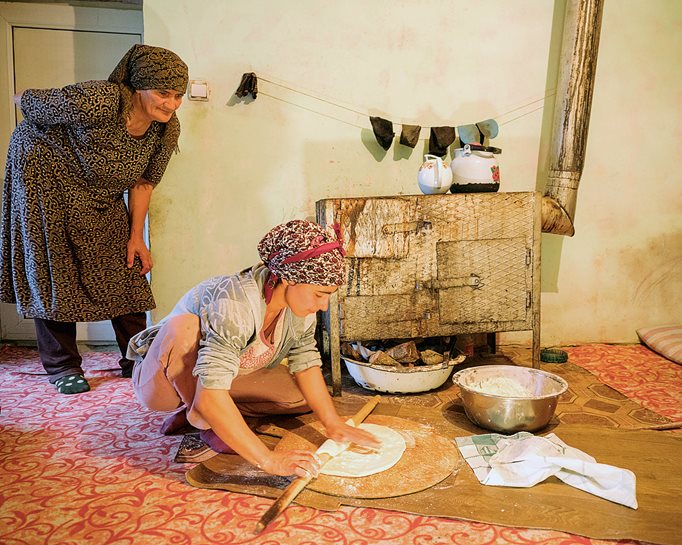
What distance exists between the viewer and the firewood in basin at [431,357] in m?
2.66

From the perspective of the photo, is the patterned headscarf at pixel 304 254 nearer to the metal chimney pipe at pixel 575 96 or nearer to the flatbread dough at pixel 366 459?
the flatbread dough at pixel 366 459

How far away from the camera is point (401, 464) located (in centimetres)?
177

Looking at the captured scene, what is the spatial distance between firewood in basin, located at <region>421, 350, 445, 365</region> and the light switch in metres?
1.75

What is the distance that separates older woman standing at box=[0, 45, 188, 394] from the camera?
2363 millimetres

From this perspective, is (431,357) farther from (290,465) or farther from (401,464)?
(290,465)

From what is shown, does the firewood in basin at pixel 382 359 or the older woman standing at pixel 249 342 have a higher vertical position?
the older woman standing at pixel 249 342

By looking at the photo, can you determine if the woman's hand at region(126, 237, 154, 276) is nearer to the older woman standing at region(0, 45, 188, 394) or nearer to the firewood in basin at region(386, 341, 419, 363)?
the older woman standing at region(0, 45, 188, 394)

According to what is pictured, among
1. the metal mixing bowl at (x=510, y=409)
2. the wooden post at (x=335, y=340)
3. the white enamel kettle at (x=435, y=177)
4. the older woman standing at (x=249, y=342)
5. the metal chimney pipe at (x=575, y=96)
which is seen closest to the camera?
the older woman standing at (x=249, y=342)

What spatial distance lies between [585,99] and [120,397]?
269cm

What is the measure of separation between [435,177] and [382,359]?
2.85 feet

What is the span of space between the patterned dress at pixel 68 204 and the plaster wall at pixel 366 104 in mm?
516

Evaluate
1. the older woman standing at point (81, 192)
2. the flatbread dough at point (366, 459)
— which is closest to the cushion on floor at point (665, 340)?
the flatbread dough at point (366, 459)

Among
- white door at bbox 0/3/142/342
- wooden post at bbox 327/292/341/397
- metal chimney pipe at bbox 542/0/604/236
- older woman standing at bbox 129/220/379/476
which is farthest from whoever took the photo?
white door at bbox 0/3/142/342

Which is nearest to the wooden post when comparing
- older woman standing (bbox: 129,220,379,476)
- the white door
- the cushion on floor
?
older woman standing (bbox: 129,220,379,476)
